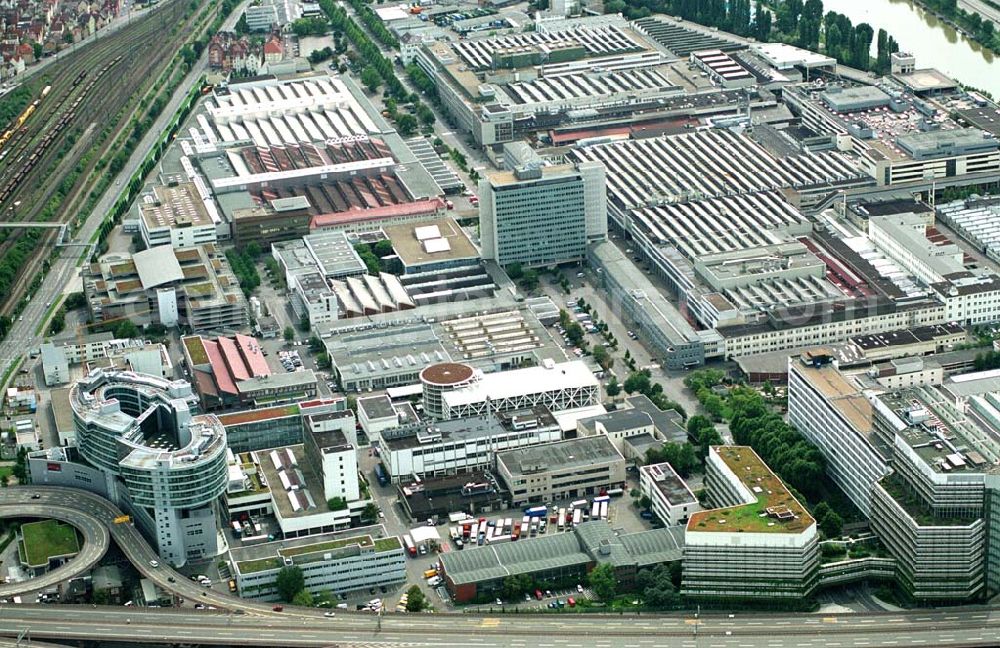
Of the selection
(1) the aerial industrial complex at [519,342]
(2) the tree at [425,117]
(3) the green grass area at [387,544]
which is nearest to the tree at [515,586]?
(1) the aerial industrial complex at [519,342]

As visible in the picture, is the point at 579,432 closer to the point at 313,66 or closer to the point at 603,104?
the point at 603,104

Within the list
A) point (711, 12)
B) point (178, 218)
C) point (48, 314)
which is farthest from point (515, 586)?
point (711, 12)

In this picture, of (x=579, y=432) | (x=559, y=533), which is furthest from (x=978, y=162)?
(x=559, y=533)

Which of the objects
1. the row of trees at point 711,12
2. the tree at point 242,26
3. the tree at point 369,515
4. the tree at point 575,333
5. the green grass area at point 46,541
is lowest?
the row of trees at point 711,12

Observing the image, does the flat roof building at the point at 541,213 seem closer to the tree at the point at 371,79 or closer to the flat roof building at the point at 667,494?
the flat roof building at the point at 667,494

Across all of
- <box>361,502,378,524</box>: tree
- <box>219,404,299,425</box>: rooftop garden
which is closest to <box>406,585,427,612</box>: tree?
<box>361,502,378,524</box>: tree
